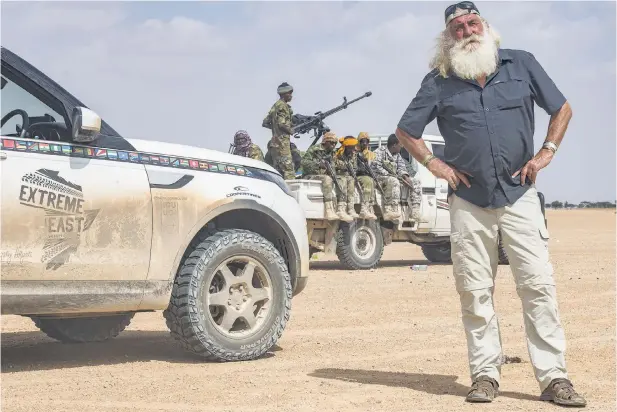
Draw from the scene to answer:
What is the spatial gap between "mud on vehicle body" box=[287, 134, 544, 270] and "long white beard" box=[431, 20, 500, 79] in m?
9.45

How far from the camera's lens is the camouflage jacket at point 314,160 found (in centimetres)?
1582

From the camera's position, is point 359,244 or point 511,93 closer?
point 511,93

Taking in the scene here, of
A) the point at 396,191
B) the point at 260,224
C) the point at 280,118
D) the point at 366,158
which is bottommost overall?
the point at 260,224

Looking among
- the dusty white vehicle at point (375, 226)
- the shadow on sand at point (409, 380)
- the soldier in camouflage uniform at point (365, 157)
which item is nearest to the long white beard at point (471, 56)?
the shadow on sand at point (409, 380)

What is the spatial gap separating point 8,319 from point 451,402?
524 centimetres

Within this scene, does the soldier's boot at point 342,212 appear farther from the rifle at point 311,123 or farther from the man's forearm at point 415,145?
the man's forearm at point 415,145

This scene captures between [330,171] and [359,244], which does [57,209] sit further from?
[359,244]

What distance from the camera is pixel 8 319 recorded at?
9484mm

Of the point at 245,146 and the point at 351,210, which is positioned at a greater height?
the point at 245,146

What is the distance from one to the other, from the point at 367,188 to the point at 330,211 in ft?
2.71

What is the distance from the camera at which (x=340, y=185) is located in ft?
51.2

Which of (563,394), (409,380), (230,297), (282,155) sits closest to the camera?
(563,394)

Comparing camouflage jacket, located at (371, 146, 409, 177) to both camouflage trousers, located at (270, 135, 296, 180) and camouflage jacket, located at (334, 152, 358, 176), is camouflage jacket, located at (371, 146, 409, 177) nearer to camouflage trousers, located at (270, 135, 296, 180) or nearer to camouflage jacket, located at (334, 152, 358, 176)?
camouflage jacket, located at (334, 152, 358, 176)

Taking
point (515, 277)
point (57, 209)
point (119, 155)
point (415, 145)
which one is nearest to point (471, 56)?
point (415, 145)
